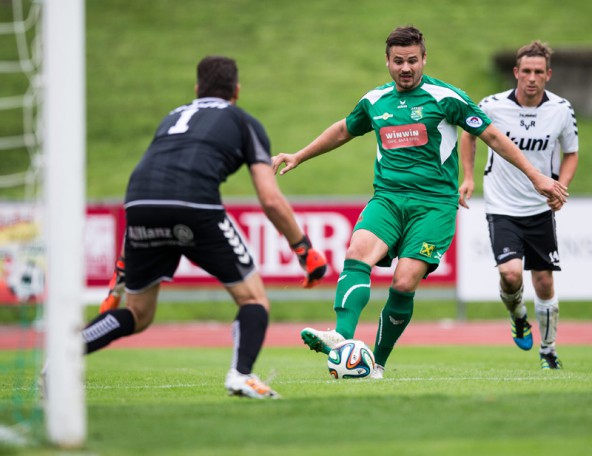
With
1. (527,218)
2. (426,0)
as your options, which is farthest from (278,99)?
(527,218)

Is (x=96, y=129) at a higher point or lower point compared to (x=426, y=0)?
lower

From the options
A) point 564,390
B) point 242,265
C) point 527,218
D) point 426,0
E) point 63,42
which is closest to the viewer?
point 63,42

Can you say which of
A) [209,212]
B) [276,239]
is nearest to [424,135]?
[209,212]

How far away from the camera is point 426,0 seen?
132 feet

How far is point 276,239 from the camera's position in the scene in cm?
1784

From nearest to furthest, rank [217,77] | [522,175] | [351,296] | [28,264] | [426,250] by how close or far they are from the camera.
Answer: [217,77] < [28,264] < [351,296] < [426,250] < [522,175]

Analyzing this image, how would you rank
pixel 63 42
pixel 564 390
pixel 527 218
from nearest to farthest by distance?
pixel 63 42 → pixel 564 390 → pixel 527 218

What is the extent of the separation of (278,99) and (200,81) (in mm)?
26040

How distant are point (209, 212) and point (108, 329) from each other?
0.99 meters

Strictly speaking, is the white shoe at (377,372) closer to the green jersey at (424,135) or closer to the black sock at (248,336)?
the green jersey at (424,135)

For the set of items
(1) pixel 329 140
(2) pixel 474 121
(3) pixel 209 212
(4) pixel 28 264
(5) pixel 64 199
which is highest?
(2) pixel 474 121

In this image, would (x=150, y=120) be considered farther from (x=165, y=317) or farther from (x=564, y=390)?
(x=564, y=390)

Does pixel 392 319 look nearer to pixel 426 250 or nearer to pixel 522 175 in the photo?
pixel 426 250

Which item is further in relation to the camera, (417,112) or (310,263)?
(417,112)
